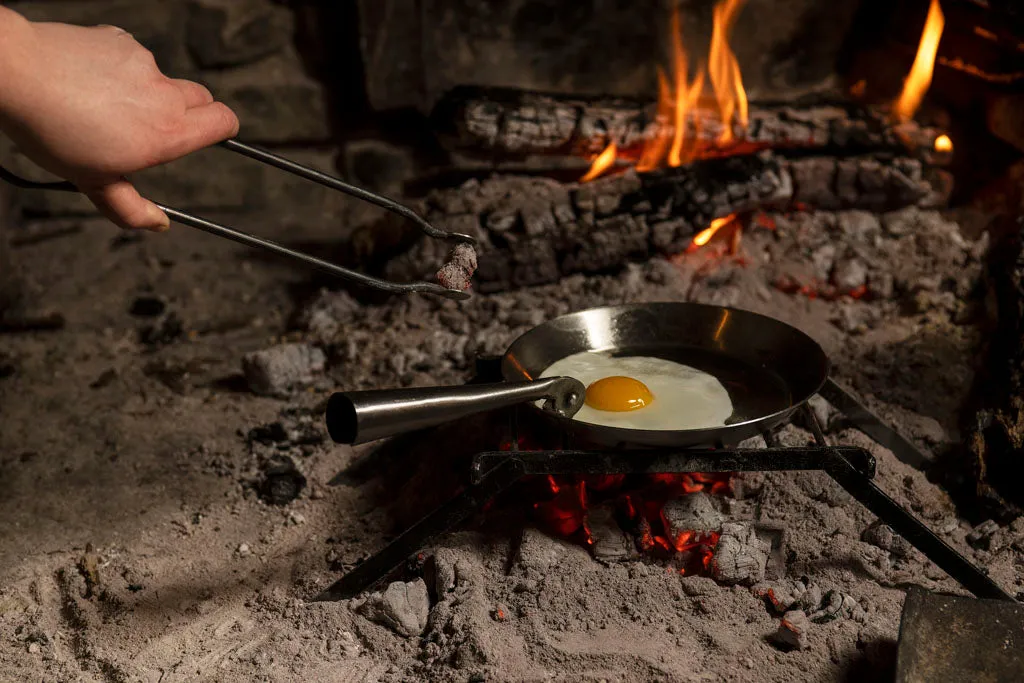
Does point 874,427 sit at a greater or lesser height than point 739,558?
greater

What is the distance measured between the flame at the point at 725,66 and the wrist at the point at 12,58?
3008 millimetres

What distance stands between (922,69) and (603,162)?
1.47m

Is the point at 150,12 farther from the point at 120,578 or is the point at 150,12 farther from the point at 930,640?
the point at 930,640

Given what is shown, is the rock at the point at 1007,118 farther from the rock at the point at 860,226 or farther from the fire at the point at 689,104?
the fire at the point at 689,104

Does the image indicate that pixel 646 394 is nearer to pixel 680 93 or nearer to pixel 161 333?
pixel 680 93

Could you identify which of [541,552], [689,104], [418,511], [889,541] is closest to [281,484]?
[418,511]

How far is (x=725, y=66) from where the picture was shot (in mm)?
3969

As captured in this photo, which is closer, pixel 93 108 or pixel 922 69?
pixel 93 108

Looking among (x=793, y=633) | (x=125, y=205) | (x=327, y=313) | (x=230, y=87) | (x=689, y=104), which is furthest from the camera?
(x=230, y=87)

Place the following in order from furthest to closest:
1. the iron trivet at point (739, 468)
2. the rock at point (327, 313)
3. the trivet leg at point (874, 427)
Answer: the rock at point (327, 313) < the trivet leg at point (874, 427) < the iron trivet at point (739, 468)

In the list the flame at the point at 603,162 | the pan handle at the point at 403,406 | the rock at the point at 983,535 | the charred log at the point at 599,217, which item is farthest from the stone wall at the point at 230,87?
the rock at the point at 983,535

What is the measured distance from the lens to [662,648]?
2068 millimetres

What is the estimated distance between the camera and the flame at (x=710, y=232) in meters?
3.71

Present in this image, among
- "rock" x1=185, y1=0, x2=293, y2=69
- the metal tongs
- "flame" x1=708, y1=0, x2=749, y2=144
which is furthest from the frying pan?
"rock" x1=185, y1=0, x2=293, y2=69
